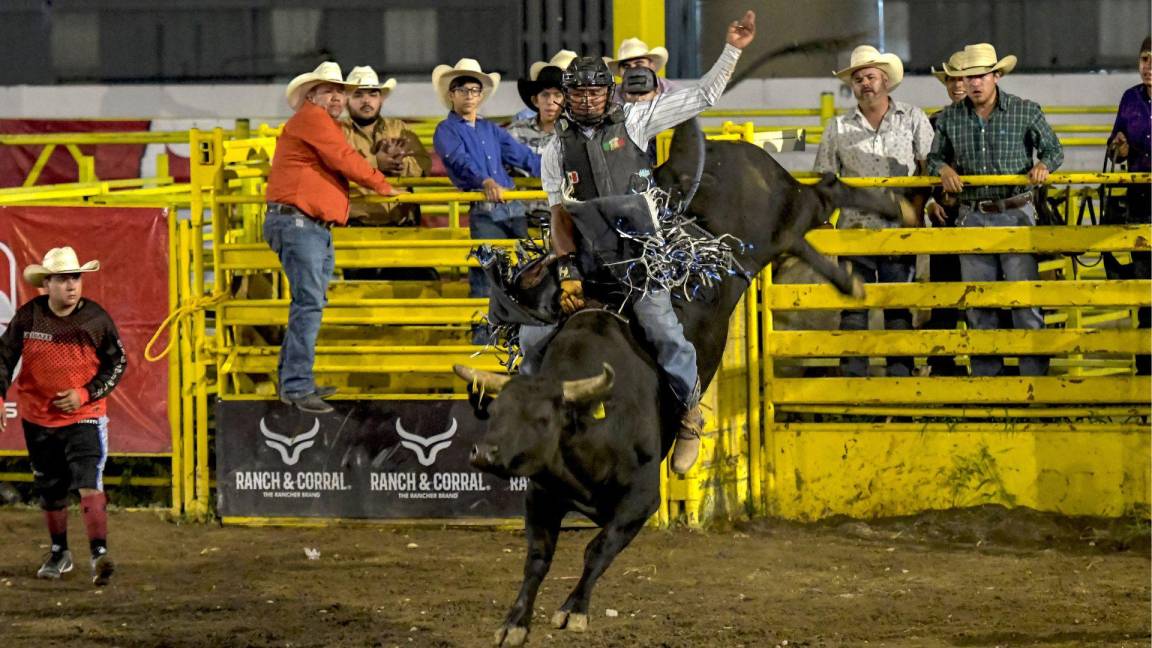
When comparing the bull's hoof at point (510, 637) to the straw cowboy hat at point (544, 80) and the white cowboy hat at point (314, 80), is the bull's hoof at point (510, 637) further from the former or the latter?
the straw cowboy hat at point (544, 80)

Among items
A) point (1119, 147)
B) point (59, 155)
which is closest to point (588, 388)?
point (1119, 147)

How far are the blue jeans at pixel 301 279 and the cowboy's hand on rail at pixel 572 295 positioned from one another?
261cm

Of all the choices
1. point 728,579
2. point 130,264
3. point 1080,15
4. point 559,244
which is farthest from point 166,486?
point 1080,15

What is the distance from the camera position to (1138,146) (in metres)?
9.55

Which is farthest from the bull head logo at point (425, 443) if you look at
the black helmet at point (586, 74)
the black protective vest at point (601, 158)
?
the black helmet at point (586, 74)

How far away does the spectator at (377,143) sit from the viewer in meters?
10.3

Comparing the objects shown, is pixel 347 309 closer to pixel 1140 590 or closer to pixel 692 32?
pixel 1140 590

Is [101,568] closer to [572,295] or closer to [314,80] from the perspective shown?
[314,80]

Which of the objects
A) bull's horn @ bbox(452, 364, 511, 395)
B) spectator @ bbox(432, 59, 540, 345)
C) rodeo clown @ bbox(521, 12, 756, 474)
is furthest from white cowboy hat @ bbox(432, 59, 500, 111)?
bull's horn @ bbox(452, 364, 511, 395)

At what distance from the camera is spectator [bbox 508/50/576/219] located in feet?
32.6

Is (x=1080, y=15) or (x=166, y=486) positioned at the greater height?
(x=1080, y=15)

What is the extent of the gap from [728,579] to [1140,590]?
1921 mm

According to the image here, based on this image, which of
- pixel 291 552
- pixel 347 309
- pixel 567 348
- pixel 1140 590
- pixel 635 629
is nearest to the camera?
pixel 567 348

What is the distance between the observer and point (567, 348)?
659 centimetres
